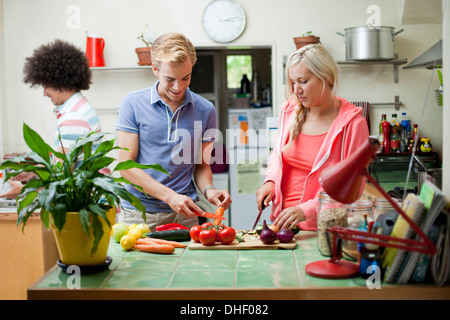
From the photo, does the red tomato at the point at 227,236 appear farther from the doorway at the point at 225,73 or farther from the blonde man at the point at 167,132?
the doorway at the point at 225,73

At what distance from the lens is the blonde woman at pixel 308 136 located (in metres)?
1.94

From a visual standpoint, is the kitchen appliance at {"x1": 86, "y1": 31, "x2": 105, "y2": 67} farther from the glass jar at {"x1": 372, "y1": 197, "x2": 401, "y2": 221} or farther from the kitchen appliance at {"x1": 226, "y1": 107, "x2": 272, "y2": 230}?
the glass jar at {"x1": 372, "y1": 197, "x2": 401, "y2": 221}

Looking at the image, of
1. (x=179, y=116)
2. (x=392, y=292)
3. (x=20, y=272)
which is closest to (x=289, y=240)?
(x=392, y=292)

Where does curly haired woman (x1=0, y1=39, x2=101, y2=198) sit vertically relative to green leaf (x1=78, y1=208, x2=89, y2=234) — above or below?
above

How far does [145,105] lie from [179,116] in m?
0.15

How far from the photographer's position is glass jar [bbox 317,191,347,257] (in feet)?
5.33

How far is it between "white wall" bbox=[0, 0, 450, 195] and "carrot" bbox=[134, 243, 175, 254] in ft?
10.5

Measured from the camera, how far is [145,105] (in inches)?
87.7

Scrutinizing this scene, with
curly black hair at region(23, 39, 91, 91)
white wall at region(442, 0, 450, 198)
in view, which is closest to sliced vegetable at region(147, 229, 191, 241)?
white wall at region(442, 0, 450, 198)

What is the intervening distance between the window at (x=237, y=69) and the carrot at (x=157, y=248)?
187 inches

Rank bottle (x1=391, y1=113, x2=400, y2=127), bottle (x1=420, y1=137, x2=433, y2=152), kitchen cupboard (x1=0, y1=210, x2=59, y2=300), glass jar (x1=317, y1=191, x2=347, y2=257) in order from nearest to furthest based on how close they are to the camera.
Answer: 1. glass jar (x1=317, y1=191, x2=347, y2=257)
2. kitchen cupboard (x1=0, y1=210, x2=59, y2=300)
3. bottle (x1=420, y1=137, x2=433, y2=152)
4. bottle (x1=391, y1=113, x2=400, y2=127)

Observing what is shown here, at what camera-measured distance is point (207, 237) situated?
1811 mm

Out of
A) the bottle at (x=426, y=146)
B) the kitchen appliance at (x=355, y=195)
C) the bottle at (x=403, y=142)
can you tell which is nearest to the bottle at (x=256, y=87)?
the bottle at (x=403, y=142)
